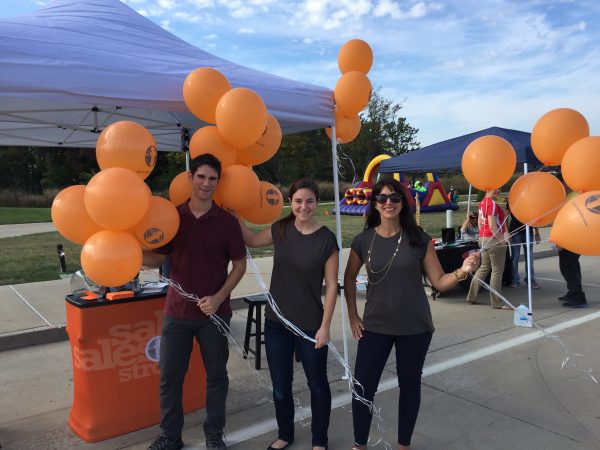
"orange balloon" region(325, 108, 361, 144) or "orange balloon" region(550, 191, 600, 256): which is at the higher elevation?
"orange balloon" region(325, 108, 361, 144)

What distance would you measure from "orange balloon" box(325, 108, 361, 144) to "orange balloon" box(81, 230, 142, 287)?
213 cm

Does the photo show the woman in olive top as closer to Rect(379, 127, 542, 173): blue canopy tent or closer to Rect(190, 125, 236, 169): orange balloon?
Rect(190, 125, 236, 169): orange balloon

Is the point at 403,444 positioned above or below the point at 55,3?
below

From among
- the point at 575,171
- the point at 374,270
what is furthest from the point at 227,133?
the point at 575,171

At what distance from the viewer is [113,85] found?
2887 mm

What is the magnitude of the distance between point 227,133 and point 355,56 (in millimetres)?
1674

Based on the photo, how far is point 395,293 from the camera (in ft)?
8.44

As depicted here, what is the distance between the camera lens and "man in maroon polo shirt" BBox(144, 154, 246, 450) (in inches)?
106

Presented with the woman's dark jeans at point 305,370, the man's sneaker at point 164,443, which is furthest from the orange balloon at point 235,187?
the man's sneaker at point 164,443

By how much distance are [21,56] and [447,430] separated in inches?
137

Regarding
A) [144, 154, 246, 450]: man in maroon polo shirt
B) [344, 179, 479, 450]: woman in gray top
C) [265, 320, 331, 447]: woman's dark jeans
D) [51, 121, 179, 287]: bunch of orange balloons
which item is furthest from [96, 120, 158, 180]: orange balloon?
[344, 179, 479, 450]: woman in gray top

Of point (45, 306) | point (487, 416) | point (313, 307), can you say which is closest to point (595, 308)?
point (487, 416)

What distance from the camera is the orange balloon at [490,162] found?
9.39ft

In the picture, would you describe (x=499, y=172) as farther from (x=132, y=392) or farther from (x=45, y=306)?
(x=45, y=306)
